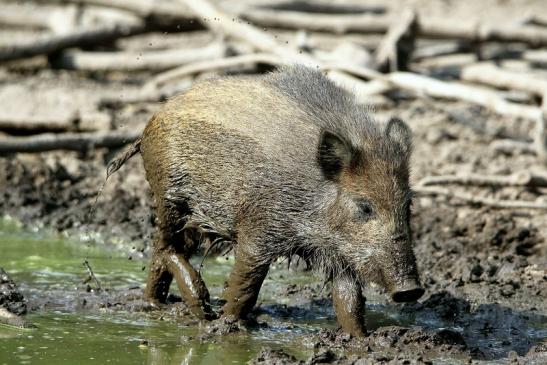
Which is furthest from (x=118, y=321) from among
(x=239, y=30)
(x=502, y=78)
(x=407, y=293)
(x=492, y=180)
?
(x=502, y=78)

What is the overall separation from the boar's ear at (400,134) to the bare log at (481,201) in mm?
2247

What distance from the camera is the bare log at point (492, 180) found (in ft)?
29.7

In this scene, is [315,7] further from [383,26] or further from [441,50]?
[441,50]

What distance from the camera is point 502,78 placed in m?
11.0

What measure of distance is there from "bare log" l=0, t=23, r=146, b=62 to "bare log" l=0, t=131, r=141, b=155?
69.9 inches

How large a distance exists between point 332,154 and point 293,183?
291 millimetres

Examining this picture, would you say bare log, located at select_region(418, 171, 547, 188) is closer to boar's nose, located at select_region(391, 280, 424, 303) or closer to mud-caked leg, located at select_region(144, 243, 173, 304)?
mud-caked leg, located at select_region(144, 243, 173, 304)

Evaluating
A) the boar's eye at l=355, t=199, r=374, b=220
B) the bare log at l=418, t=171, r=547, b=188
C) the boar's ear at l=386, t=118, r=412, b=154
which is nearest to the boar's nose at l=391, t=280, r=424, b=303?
the boar's eye at l=355, t=199, r=374, b=220

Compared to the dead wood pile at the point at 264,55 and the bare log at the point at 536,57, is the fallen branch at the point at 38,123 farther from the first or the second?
the bare log at the point at 536,57

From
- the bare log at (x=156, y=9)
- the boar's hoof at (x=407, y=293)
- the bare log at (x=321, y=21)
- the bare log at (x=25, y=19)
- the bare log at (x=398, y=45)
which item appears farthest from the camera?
the bare log at (x=25, y=19)

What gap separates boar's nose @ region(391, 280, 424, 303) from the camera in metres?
5.84

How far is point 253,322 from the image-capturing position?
6.62m

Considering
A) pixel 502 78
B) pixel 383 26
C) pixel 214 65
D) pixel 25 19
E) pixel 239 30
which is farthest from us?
pixel 25 19

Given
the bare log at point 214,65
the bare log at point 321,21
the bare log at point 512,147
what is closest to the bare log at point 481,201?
the bare log at point 512,147
